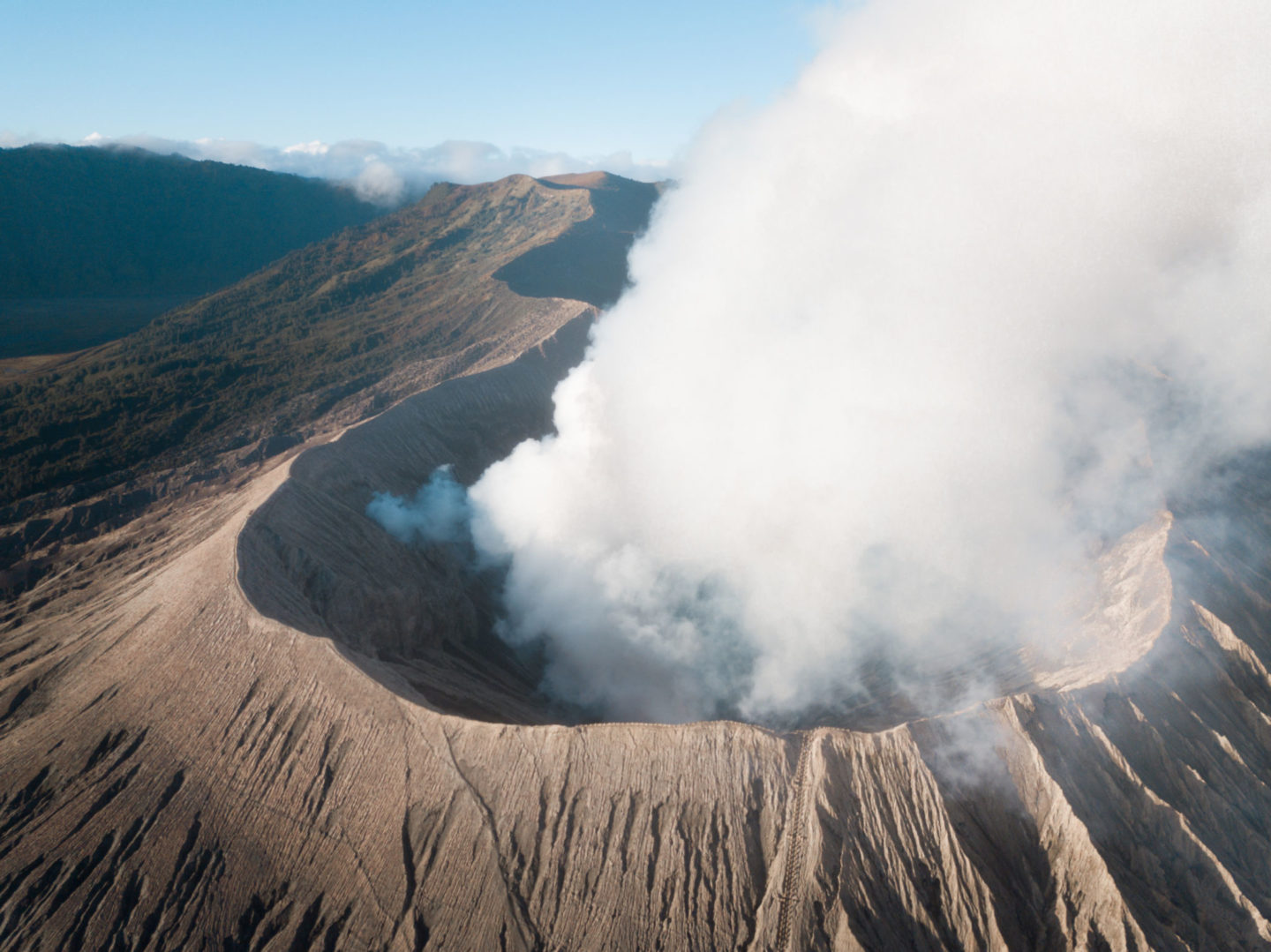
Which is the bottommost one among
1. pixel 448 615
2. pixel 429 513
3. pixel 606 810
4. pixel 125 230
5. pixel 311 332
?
pixel 311 332

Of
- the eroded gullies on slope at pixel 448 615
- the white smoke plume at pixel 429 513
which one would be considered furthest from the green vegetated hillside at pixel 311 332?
the eroded gullies on slope at pixel 448 615

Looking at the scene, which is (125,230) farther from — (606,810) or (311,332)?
(606,810)

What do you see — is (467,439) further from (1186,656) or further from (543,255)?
(543,255)

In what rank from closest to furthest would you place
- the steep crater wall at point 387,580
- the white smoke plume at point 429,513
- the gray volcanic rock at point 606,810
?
the gray volcanic rock at point 606,810 → the steep crater wall at point 387,580 → the white smoke plume at point 429,513

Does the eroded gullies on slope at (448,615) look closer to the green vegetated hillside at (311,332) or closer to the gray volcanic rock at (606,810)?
the gray volcanic rock at (606,810)

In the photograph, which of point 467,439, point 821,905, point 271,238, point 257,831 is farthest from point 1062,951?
point 271,238

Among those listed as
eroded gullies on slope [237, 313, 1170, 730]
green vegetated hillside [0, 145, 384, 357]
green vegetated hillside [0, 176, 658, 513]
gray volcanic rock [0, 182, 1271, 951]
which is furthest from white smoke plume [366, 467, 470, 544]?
green vegetated hillside [0, 145, 384, 357]

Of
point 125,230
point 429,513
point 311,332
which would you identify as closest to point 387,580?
point 429,513
